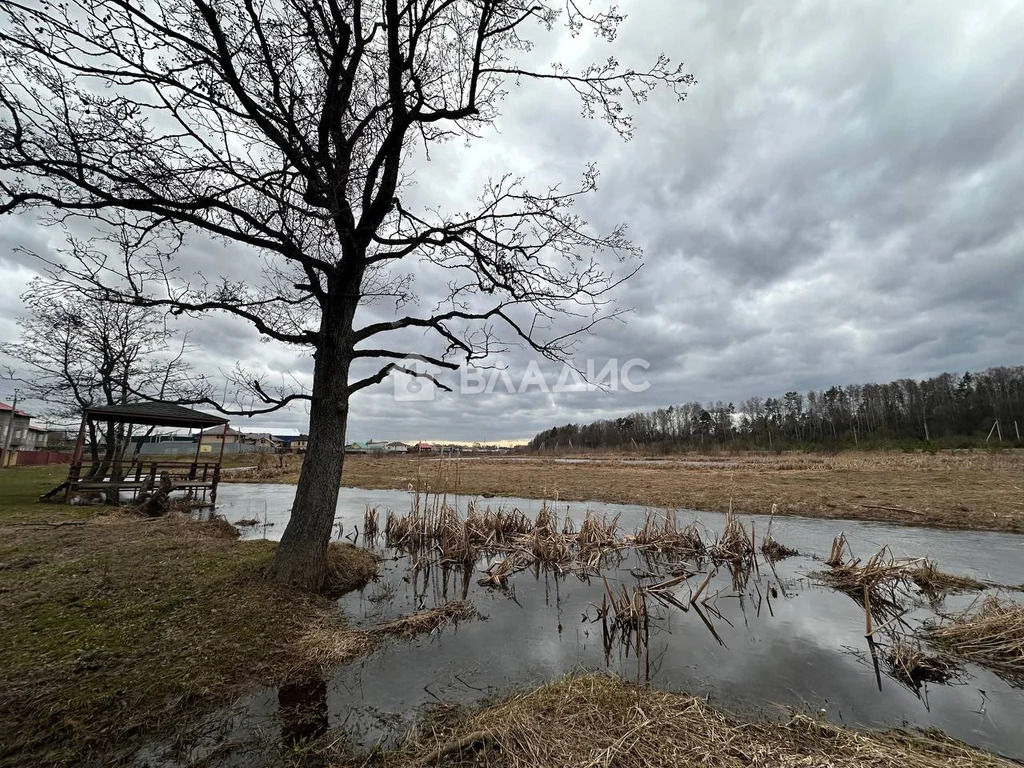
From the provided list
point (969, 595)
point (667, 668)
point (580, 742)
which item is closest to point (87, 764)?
point (580, 742)

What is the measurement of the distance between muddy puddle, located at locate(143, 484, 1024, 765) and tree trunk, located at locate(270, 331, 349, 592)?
800 millimetres

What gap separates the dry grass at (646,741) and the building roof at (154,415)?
14423mm

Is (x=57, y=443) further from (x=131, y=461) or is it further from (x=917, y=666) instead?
(x=917, y=666)

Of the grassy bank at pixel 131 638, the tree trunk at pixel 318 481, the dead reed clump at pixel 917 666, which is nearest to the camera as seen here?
the grassy bank at pixel 131 638

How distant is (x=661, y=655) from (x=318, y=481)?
181 inches

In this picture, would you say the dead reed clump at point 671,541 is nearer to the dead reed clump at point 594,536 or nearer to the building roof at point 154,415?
the dead reed clump at point 594,536

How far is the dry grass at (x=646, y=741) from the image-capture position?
2672mm

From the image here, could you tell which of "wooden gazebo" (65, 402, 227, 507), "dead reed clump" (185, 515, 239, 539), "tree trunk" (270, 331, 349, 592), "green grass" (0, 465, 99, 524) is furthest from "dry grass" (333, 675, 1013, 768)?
"wooden gazebo" (65, 402, 227, 507)

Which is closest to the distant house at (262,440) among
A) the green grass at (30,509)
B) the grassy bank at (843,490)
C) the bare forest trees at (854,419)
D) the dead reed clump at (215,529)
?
the grassy bank at (843,490)

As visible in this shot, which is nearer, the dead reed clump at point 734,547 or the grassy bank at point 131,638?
the grassy bank at point 131,638

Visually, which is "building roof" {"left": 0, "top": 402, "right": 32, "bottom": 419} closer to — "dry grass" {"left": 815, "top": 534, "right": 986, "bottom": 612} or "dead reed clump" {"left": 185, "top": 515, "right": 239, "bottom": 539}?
"dead reed clump" {"left": 185, "top": 515, "right": 239, "bottom": 539}

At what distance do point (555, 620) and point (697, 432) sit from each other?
295 feet

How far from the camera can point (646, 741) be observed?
2842 mm

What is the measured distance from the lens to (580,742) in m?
2.82
